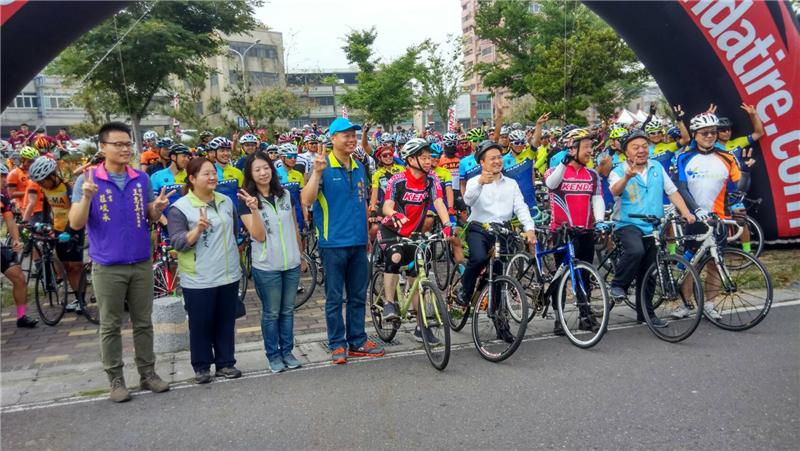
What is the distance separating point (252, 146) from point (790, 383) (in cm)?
745

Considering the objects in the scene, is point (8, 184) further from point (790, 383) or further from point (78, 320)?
point (790, 383)

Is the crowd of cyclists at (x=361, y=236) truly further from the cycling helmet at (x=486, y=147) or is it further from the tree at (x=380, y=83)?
the tree at (x=380, y=83)

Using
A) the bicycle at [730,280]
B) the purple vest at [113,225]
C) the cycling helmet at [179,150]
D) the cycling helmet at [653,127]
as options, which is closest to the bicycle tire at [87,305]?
the cycling helmet at [179,150]

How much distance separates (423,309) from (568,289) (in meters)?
1.56

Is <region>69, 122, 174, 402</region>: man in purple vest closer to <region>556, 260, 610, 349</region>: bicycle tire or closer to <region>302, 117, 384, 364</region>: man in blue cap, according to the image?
<region>302, 117, 384, 364</region>: man in blue cap

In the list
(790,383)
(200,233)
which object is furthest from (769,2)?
(200,233)

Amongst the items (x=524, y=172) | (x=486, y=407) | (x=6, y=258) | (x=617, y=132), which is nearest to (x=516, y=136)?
(x=524, y=172)

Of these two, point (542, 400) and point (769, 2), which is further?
point (769, 2)

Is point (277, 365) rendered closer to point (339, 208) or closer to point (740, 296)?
point (339, 208)

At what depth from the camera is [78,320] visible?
24.8 feet

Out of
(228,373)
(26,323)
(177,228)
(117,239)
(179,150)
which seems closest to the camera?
(117,239)

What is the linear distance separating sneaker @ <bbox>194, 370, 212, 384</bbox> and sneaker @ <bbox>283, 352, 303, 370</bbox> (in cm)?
66

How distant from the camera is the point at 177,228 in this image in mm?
5031

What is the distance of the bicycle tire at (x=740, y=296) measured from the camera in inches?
230
